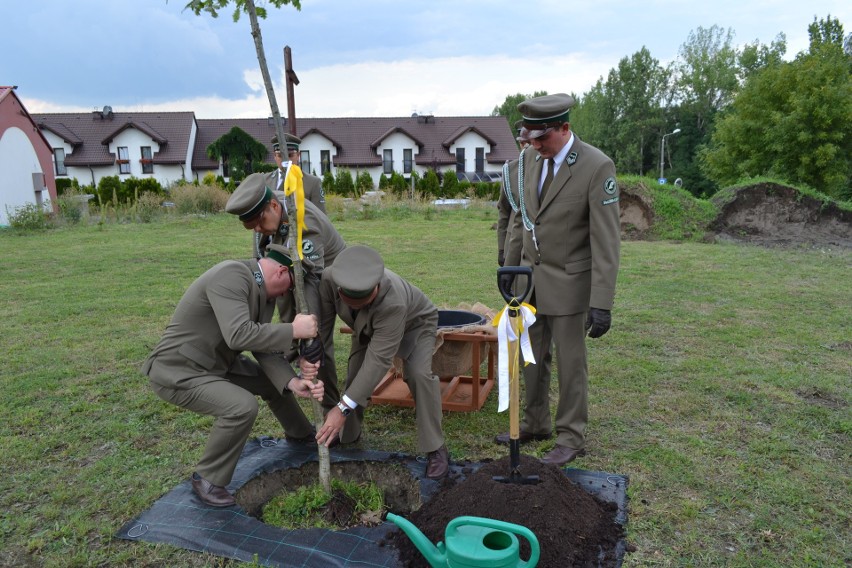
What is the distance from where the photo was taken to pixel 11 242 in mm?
15266

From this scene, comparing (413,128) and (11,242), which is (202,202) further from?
(413,128)

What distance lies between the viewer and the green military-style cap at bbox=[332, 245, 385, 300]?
131 inches

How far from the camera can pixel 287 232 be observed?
3646 millimetres

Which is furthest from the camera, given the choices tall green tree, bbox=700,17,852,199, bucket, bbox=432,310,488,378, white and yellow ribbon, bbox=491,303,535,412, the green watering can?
tall green tree, bbox=700,17,852,199

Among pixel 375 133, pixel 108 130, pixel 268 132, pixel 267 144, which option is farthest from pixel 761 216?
pixel 108 130

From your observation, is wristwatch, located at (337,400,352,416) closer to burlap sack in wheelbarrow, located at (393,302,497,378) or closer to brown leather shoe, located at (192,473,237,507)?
brown leather shoe, located at (192,473,237,507)

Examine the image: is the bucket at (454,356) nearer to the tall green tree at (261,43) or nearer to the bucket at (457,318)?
the bucket at (457,318)

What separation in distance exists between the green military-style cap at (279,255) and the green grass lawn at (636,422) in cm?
150

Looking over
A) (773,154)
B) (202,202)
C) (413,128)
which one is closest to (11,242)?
(202,202)

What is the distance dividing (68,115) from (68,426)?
45757 mm

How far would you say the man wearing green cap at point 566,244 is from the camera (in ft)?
11.8

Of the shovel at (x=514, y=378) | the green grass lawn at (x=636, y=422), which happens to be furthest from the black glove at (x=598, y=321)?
the green grass lawn at (x=636, y=422)

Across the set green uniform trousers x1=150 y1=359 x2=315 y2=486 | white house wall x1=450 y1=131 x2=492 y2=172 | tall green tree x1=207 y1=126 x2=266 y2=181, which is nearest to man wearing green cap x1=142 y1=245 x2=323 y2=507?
green uniform trousers x1=150 y1=359 x2=315 y2=486

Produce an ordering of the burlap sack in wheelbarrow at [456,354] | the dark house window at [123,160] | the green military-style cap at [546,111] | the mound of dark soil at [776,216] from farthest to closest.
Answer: the dark house window at [123,160], the mound of dark soil at [776,216], the burlap sack in wheelbarrow at [456,354], the green military-style cap at [546,111]
